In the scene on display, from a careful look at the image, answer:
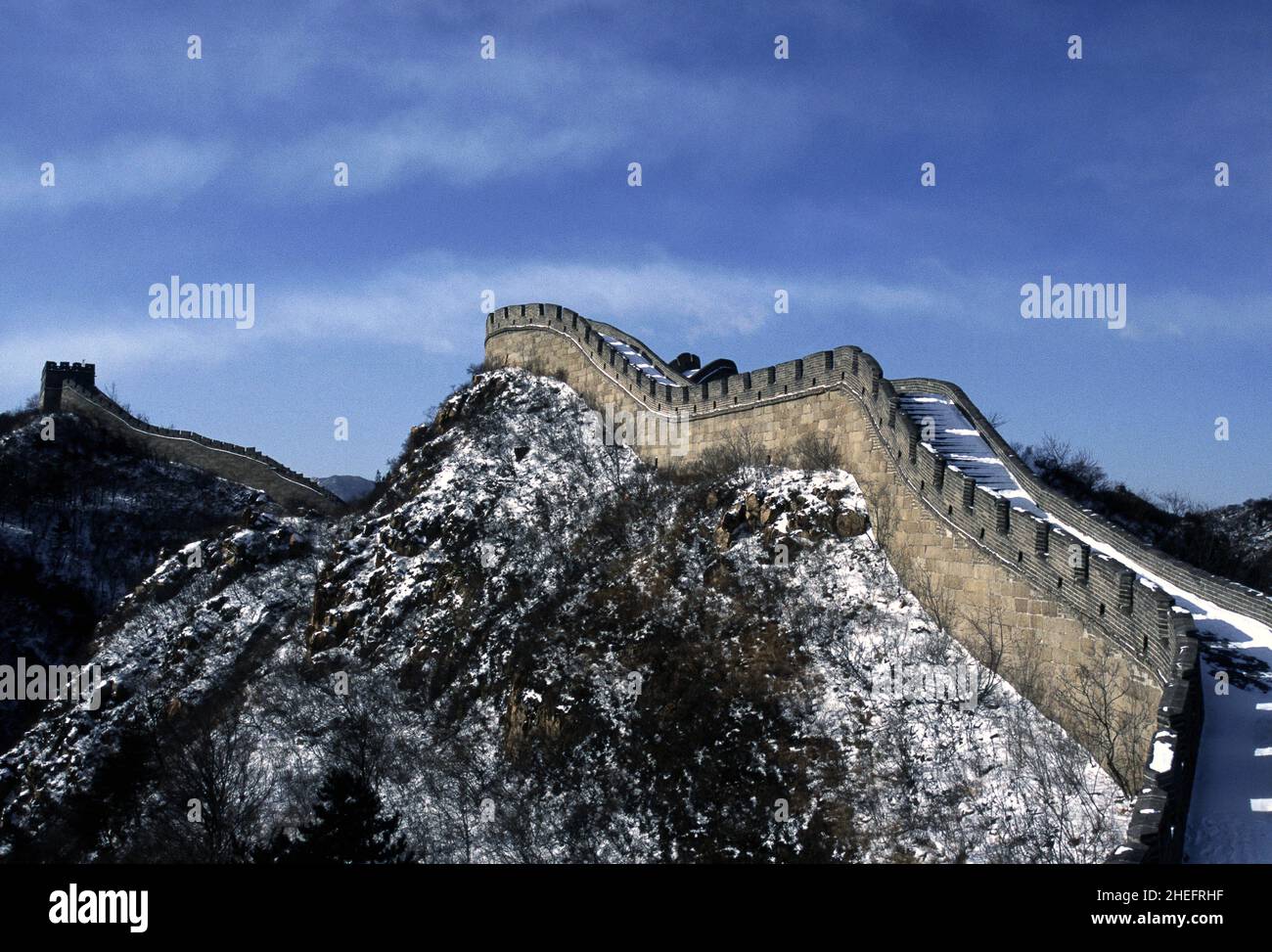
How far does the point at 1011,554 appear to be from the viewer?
15945mm

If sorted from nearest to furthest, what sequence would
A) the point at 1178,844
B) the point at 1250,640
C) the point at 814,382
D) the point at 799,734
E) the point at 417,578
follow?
the point at 1178,844 < the point at 1250,640 < the point at 799,734 < the point at 814,382 < the point at 417,578

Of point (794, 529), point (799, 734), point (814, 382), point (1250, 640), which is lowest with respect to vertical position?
point (799, 734)

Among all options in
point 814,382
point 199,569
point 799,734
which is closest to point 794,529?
point 814,382

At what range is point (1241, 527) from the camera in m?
35.6

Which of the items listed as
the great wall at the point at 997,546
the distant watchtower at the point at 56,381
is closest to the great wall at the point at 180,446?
the distant watchtower at the point at 56,381

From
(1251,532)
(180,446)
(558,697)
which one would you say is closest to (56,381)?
(180,446)

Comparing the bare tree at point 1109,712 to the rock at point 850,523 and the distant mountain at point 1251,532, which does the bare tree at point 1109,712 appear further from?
the distant mountain at point 1251,532

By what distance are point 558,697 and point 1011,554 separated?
8.63 metres

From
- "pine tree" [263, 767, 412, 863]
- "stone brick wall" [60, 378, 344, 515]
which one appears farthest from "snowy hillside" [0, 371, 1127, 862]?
"stone brick wall" [60, 378, 344, 515]

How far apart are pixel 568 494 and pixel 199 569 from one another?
13.8 meters

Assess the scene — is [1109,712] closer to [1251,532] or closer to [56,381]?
[1251,532]

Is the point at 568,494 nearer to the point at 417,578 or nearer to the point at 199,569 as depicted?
the point at 417,578

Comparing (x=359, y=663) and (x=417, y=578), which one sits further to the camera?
(x=417, y=578)

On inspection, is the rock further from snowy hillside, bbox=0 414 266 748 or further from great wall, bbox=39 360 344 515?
snowy hillside, bbox=0 414 266 748
